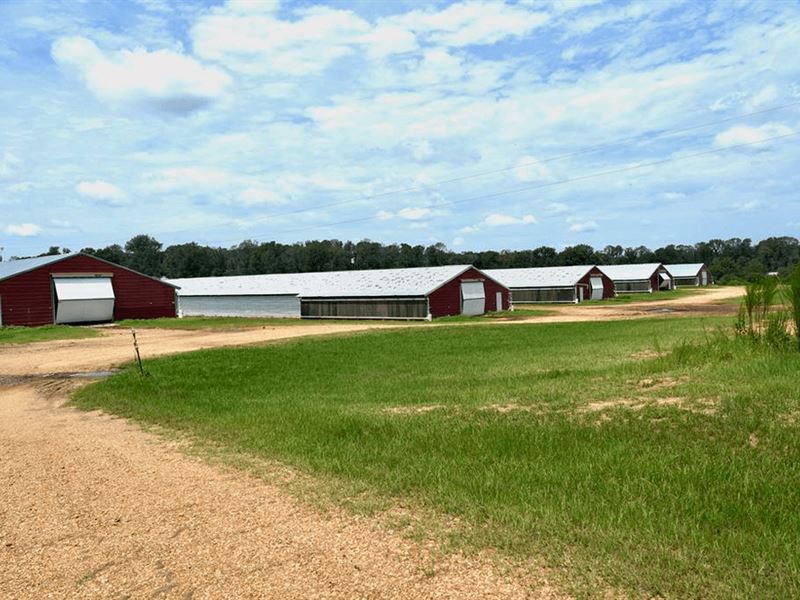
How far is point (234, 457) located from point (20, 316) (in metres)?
47.8

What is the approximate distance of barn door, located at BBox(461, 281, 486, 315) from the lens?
5738 cm

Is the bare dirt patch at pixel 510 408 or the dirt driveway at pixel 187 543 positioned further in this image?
the bare dirt patch at pixel 510 408

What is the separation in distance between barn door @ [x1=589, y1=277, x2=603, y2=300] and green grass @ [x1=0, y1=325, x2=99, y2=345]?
5937cm

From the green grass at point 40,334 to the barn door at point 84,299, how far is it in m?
6.09

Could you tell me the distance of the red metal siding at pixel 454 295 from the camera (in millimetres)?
53719

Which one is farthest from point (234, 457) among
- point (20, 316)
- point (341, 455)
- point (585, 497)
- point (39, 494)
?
point (20, 316)

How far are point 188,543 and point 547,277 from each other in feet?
252

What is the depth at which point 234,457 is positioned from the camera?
937 centimetres

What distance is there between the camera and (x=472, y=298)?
58562 mm

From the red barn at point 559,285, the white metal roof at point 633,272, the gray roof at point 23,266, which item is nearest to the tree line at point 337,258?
the white metal roof at point 633,272

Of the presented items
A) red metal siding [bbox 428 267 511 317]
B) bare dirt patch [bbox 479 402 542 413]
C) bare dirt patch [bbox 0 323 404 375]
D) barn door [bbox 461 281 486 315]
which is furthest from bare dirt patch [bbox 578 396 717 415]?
barn door [bbox 461 281 486 315]

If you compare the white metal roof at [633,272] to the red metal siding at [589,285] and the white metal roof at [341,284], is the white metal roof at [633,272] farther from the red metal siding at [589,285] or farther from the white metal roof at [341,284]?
the white metal roof at [341,284]

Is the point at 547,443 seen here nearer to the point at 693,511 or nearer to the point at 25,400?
the point at 693,511

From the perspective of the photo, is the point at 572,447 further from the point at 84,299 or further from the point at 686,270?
the point at 686,270
